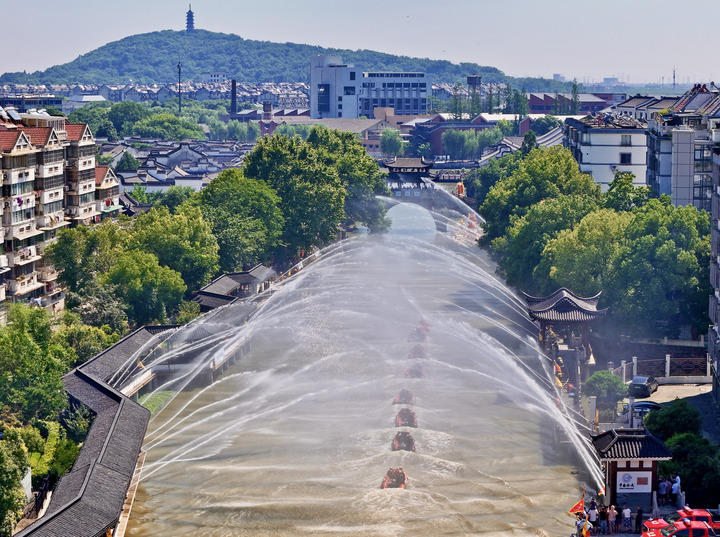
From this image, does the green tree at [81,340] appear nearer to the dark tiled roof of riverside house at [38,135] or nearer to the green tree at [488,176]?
the dark tiled roof of riverside house at [38,135]

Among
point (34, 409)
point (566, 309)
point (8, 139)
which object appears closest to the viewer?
point (34, 409)

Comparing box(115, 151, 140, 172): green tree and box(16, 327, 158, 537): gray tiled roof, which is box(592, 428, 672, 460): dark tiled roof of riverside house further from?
box(115, 151, 140, 172): green tree

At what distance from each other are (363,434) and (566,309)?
16.9m

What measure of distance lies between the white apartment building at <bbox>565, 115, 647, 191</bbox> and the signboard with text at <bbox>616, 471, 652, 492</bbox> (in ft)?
208

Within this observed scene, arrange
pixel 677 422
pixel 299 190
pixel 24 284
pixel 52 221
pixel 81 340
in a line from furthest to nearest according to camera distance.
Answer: pixel 299 190
pixel 52 221
pixel 24 284
pixel 81 340
pixel 677 422

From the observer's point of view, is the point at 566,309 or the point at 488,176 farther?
the point at 488,176

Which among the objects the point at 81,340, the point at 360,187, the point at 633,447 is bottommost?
the point at 633,447

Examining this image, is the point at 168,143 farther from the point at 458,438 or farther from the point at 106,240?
the point at 458,438

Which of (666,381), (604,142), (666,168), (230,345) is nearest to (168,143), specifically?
(604,142)

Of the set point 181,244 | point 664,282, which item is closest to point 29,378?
point 181,244

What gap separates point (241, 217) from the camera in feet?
288

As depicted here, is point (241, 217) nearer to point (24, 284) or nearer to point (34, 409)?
point (24, 284)

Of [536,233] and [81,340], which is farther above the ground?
[536,233]

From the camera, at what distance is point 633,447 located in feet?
123
